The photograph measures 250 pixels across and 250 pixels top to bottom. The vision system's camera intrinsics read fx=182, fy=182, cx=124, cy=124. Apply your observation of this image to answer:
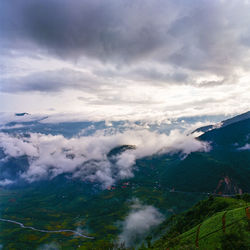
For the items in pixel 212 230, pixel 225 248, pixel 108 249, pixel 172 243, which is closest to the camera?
pixel 225 248

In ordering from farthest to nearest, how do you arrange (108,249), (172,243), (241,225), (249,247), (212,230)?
(108,249), (172,243), (212,230), (241,225), (249,247)

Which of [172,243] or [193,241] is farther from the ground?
[193,241]

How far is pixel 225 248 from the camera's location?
304 ft

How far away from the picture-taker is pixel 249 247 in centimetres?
8525

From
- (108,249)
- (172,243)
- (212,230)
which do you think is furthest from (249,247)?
(108,249)

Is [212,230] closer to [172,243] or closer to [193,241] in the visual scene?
[193,241]

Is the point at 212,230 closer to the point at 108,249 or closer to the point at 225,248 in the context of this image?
the point at 225,248

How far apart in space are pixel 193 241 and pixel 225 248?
33.0 meters

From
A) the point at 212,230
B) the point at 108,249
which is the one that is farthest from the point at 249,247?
the point at 108,249

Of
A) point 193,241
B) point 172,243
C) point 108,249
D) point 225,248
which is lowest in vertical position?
point 108,249

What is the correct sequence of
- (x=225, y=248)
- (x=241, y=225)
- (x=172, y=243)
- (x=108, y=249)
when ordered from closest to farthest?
(x=225, y=248) < (x=241, y=225) < (x=172, y=243) < (x=108, y=249)

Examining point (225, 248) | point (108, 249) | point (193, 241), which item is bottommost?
point (108, 249)

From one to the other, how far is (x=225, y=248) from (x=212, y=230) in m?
30.3

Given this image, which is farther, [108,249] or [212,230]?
[108,249]
